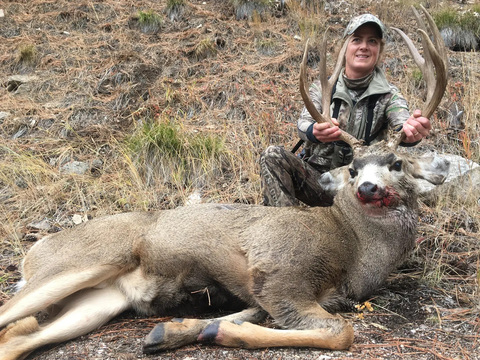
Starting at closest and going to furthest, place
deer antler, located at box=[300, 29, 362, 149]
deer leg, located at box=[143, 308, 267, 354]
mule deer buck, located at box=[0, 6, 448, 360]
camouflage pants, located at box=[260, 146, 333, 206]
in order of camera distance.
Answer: deer leg, located at box=[143, 308, 267, 354], mule deer buck, located at box=[0, 6, 448, 360], deer antler, located at box=[300, 29, 362, 149], camouflage pants, located at box=[260, 146, 333, 206]

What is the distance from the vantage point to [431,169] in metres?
3.57

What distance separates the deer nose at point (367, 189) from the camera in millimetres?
3207

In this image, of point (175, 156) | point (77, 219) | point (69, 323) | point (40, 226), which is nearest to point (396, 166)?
point (69, 323)

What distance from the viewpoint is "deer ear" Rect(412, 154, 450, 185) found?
139 inches

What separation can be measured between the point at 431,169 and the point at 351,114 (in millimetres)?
994

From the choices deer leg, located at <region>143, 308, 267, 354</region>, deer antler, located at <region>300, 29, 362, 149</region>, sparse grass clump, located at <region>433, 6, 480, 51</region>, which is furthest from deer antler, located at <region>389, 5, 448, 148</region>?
sparse grass clump, located at <region>433, 6, 480, 51</region>

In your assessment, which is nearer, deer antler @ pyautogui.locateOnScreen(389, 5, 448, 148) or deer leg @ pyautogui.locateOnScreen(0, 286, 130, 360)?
deer leg @ pyautogui.locateOnScreen(0, 286, 130, 360)

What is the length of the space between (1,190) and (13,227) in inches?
46.0

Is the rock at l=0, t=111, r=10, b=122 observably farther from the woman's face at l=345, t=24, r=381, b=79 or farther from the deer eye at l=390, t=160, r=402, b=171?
the deer eye at l=390, t=160, r=402, b=171

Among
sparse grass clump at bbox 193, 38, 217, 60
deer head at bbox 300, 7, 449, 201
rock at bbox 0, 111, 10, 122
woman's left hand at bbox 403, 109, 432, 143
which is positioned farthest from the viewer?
sparse grass clump at bbox 193, 38, 217, 60

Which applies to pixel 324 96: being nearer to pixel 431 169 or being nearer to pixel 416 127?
pixel 416 127

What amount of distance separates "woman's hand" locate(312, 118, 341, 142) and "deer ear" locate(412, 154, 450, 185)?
2.05 feet

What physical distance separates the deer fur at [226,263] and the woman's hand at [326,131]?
0.32m

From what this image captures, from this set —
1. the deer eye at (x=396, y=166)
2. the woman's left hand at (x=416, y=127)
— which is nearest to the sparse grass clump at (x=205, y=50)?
the woman's left hand at (x=416, y=127)
